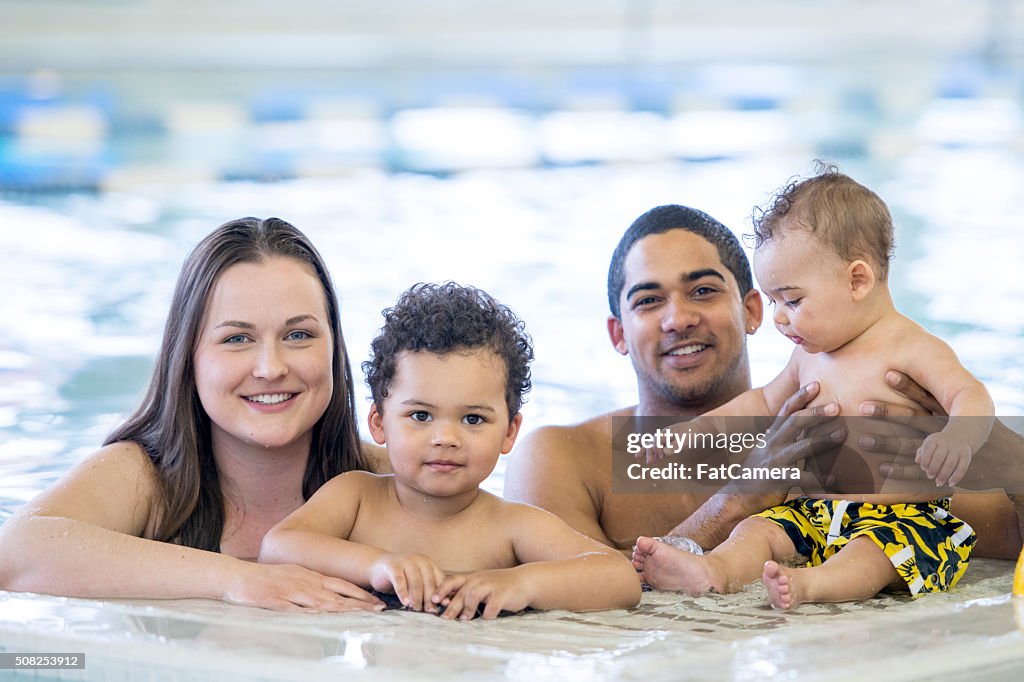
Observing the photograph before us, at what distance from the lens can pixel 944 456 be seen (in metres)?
2.63

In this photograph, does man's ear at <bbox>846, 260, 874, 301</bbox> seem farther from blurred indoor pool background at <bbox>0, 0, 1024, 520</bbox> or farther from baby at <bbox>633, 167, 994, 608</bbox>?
blurred indoor pool background at <bbox>0, 0, 1024, 520</bbox>

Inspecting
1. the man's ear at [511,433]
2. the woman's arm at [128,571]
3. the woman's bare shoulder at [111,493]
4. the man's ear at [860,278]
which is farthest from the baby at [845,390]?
the woman's bare shoulder at [111,493]

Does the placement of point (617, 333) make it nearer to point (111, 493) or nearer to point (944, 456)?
point (944, 456)

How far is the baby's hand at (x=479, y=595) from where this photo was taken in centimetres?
255

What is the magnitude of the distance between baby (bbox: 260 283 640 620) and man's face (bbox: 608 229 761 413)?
0.71 meters

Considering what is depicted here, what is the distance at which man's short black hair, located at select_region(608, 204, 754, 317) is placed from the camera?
3.58 metres

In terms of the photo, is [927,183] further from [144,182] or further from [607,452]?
[607,452]

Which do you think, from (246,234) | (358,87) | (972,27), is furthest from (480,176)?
(246,234)

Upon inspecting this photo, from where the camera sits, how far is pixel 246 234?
311 cm

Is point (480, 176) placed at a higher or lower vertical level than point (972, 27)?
lower

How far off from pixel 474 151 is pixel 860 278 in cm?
880

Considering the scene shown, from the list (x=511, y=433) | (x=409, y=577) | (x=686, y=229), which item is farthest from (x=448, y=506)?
(x=686, y=229)

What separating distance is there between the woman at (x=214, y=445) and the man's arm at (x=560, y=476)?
1.65ft

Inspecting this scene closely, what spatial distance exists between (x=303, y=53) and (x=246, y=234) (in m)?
10.6
